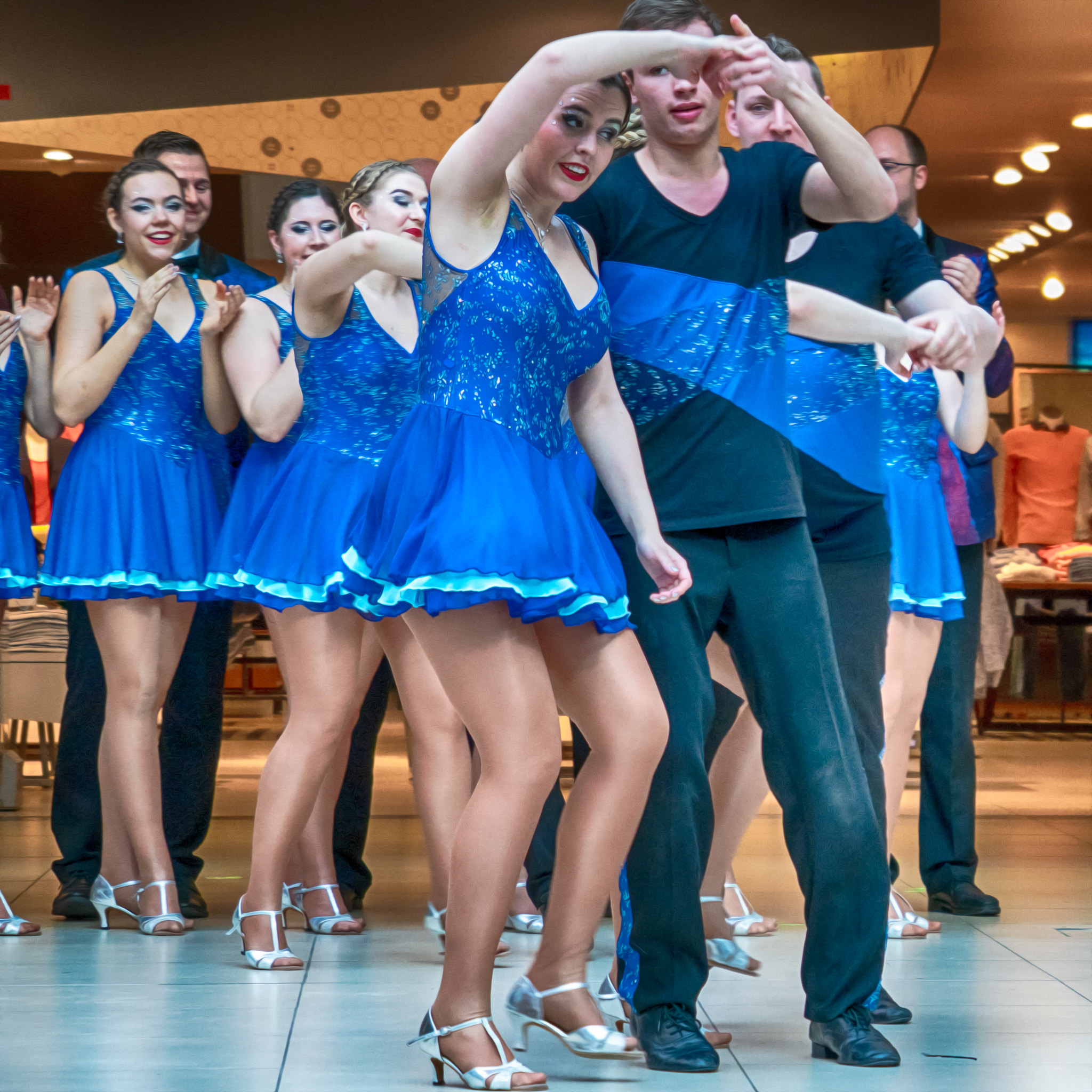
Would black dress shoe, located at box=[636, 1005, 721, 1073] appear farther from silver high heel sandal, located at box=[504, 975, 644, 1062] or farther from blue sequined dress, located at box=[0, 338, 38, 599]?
blue sequined dress, located at box=[0, 338, 38, 599]

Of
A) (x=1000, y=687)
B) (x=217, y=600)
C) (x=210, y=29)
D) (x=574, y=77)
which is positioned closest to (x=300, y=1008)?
(x=217, y=600)

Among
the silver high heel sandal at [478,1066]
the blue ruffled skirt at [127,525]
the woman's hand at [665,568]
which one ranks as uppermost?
the blue ruffled skirt at [127,525]

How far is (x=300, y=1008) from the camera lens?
2.83 metres

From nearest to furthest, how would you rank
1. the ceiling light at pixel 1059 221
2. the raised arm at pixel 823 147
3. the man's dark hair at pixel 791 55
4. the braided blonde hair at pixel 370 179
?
1. the raised arm at pixel 823 147
2. the man's dark hair at pixel 791 55
3. the braided blonde hair at pixel 370 179
4. the ceiling light at pixel 1059 221

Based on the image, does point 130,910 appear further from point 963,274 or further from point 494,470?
point 963,274

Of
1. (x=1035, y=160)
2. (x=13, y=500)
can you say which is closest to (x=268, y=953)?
(x=13, y=500)

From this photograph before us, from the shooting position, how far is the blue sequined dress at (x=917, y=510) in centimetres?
367

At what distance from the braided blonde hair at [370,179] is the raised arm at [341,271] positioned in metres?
0.28

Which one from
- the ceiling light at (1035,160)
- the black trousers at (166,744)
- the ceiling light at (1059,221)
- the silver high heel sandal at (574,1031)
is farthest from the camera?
the ceiling light at (1059,221)

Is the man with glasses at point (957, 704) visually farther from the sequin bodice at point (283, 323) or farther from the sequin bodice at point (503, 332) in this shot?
the sequin bodice at point (503, 332)

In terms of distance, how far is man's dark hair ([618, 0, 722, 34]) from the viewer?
2359 mm

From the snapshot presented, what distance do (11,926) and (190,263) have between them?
1.68 m

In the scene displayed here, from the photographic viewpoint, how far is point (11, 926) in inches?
142

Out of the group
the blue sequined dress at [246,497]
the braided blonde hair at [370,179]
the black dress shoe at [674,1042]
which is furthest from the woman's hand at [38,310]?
the black dress shoe at [674,1042]
